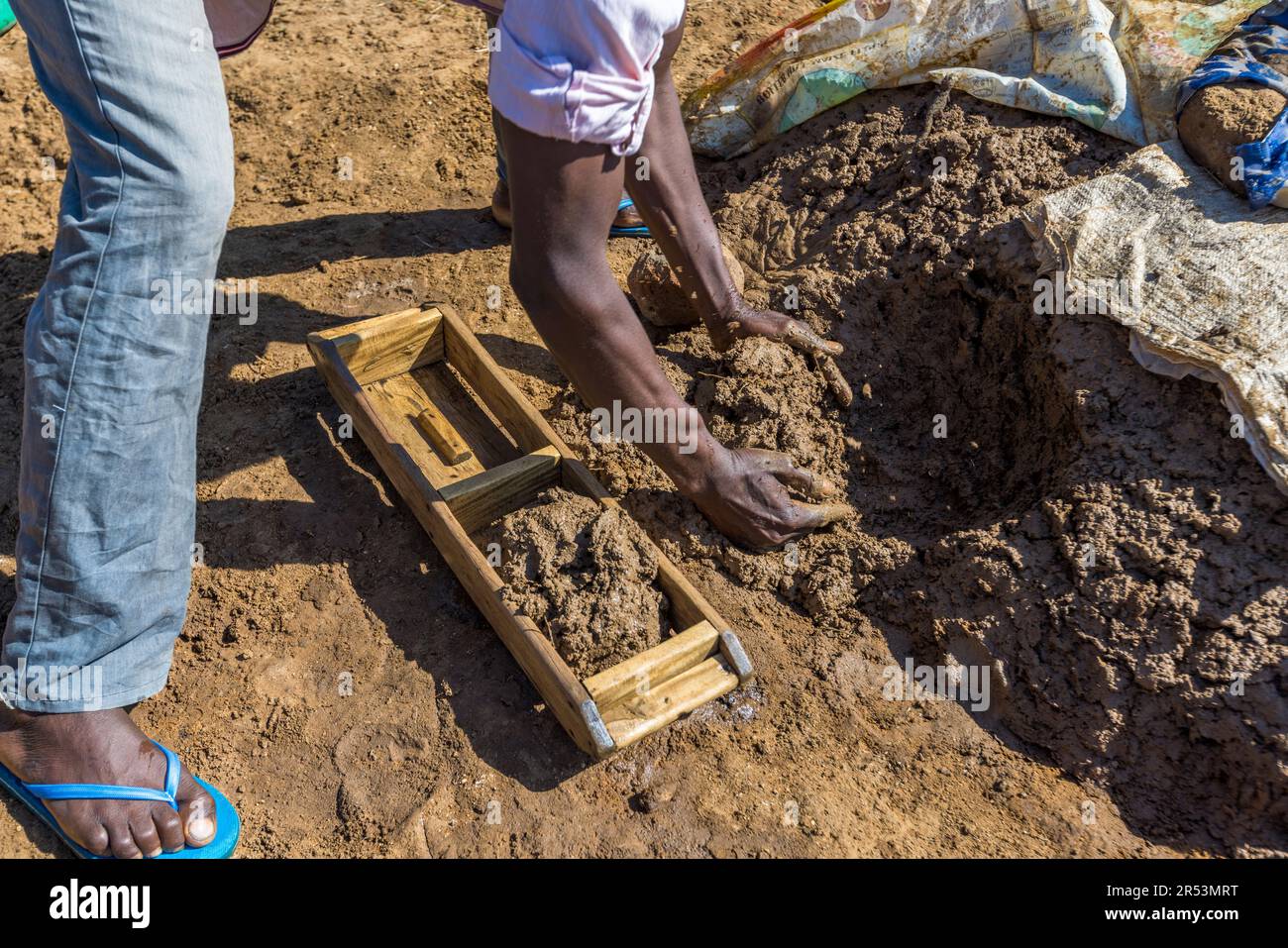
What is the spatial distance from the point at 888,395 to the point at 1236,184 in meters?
1.03

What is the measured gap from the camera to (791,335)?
2.73 metres

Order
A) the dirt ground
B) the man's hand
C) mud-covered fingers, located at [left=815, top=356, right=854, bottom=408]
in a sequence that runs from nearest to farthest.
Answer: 1. the dirt ground
2. the man's hand
3. mud-covered fingers, located at [left=815, top=356, right=854, bottom=408]

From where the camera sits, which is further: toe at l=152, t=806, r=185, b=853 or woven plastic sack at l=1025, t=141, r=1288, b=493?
woven plastic sack at l=1025, t=141, r=1288, b=493

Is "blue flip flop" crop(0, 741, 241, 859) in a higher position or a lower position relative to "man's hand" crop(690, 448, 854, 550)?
lower

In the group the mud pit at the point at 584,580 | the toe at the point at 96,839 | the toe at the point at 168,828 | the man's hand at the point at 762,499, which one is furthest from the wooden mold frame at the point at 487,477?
the toe at the point at 96,839

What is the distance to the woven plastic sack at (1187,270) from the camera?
2.17 meters


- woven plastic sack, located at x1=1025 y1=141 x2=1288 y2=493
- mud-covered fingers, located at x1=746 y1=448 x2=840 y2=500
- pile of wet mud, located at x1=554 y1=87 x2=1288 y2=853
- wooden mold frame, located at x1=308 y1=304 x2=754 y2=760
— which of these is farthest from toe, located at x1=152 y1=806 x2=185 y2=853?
woven plastic sack, located at x1=1025 y1=141 x2=1288 y2=493

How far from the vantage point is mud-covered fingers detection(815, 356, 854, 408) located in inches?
106

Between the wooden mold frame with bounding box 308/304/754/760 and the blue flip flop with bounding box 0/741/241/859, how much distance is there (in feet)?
2.23

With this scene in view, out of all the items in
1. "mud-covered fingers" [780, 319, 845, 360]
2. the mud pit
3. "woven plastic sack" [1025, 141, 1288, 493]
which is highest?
"woven plastic sack" [1025, 141, 1288, 493]

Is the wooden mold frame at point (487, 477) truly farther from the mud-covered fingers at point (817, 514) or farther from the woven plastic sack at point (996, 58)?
the woven plastic sack at point (996, 58)

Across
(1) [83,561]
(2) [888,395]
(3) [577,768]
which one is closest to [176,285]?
(1) [83,561]

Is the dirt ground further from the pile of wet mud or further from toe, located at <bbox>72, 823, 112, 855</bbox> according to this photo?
toe, located at <bbox>72, 823, 112, 855</bbox>

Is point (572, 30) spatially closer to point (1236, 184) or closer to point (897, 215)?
point (897, 215)
